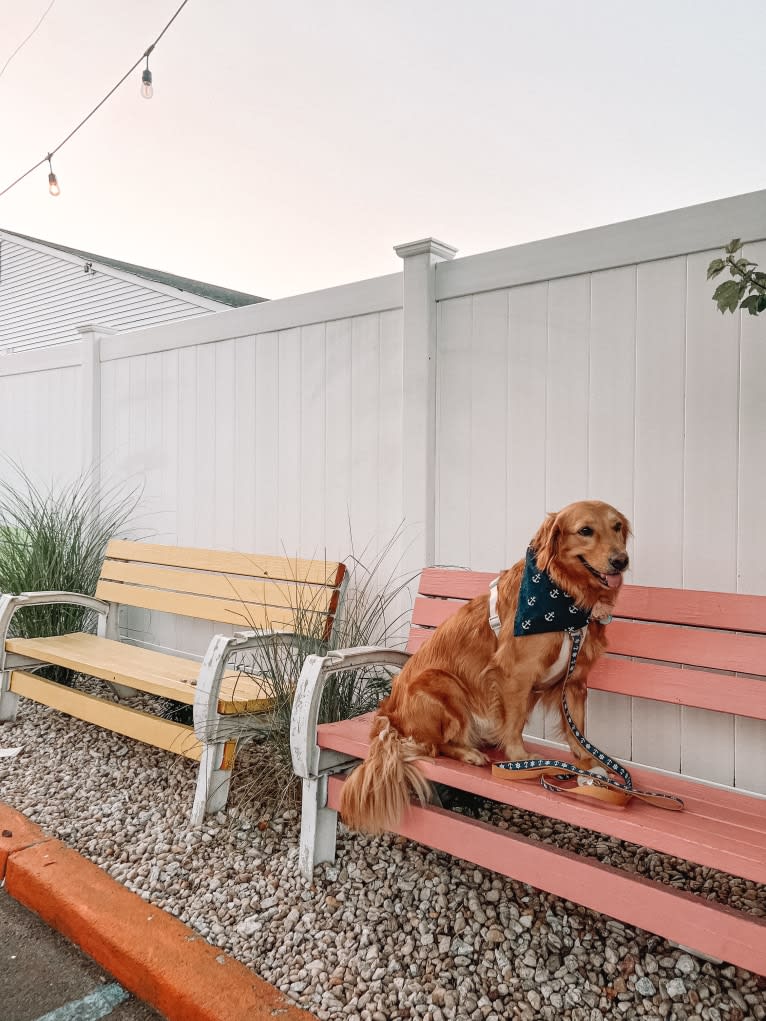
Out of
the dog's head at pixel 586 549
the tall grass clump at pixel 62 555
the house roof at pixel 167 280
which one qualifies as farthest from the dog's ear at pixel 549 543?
the house roof at pixel 167 280

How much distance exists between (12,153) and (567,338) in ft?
22.9

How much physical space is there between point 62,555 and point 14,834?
2.17 meters

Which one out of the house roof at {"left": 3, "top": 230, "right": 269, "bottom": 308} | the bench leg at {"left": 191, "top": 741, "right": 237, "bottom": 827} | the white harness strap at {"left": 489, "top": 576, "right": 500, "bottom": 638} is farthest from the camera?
the house roof at {"left": 3, "top": 230, "right": 269, "bottom": 308}

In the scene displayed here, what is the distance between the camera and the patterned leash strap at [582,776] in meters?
1.71

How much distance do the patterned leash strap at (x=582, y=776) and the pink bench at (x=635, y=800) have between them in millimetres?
32

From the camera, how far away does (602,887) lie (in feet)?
5.12

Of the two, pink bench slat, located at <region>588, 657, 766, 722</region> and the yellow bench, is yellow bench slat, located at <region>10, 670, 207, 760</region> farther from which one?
pink bench slat, located at <region>588, 657, 766, 722</region>

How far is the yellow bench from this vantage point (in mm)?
2564

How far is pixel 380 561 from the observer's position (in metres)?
3.41

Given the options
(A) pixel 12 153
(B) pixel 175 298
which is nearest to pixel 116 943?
(A) pixel 12 153

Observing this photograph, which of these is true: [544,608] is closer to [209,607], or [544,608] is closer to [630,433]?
[630,433]

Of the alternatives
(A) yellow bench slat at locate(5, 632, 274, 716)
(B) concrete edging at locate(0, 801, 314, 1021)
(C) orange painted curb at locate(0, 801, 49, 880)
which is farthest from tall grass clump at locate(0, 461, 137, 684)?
(B) concrete edging at locate(0, 801, 314, 1021)

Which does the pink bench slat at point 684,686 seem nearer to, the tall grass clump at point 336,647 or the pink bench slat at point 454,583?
the pink bench slat at point 454,583

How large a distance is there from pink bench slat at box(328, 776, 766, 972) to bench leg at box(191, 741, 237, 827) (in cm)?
85
